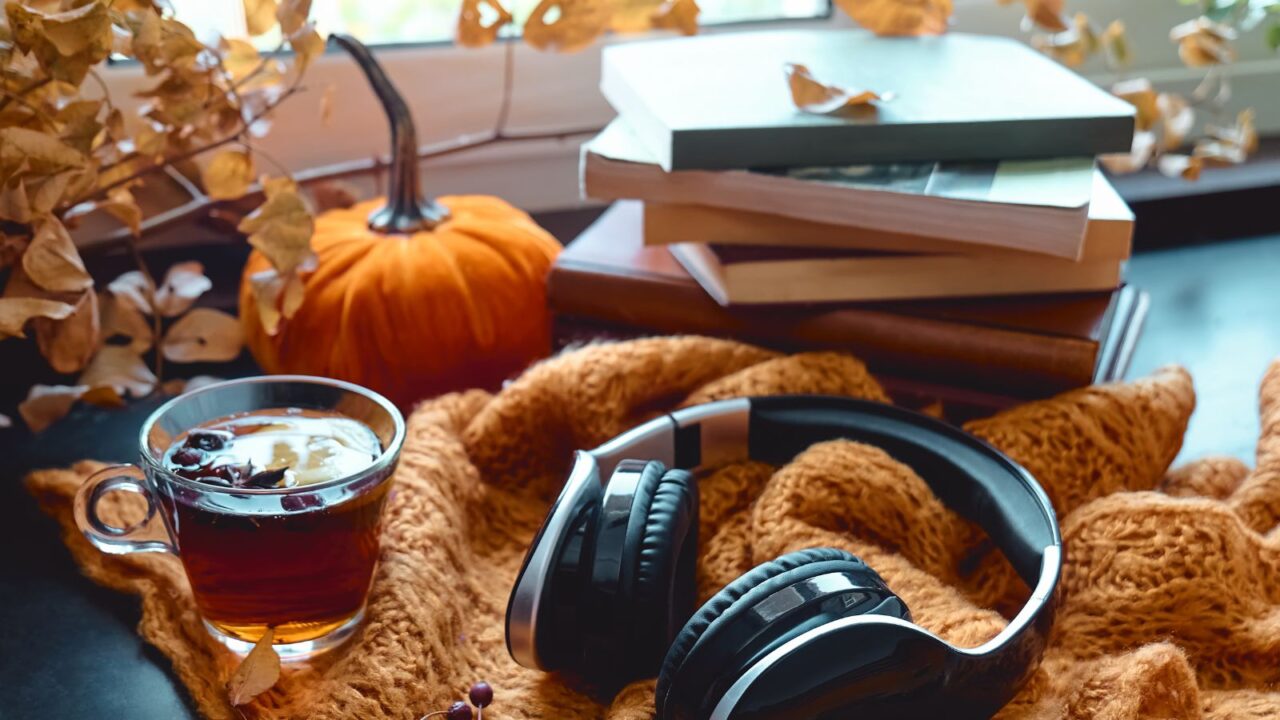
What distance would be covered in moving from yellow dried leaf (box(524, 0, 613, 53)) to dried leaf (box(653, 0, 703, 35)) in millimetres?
35

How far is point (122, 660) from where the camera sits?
0.51 meters

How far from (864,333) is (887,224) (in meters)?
0.07

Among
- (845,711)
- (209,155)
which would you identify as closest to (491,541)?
A: (845,711)

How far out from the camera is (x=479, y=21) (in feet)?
2.51

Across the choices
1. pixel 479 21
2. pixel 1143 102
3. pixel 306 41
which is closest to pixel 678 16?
pixel 479 21

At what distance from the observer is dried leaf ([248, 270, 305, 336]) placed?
65cm

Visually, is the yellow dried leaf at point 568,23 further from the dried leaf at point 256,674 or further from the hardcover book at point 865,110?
the dried leaf at point 256,674

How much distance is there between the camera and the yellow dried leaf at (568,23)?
726 mm

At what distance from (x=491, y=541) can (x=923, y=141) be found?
1.09ft

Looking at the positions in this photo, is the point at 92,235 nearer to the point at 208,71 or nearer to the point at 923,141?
the point at 208,71

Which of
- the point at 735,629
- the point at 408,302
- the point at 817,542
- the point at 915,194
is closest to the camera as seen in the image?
the point at 735,629

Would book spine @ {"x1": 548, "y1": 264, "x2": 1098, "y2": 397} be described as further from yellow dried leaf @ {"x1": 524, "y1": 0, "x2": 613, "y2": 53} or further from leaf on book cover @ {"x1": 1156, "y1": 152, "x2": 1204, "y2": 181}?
leaf on book cover @ {"x1": 1156, "y1": 152, "x2": 1204, "y2": 181}

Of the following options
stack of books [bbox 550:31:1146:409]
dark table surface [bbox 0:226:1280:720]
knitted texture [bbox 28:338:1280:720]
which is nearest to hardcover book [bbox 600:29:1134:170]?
stack of books [bbox 550:31:1146:409]

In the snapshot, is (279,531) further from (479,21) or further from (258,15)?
(479,21)
